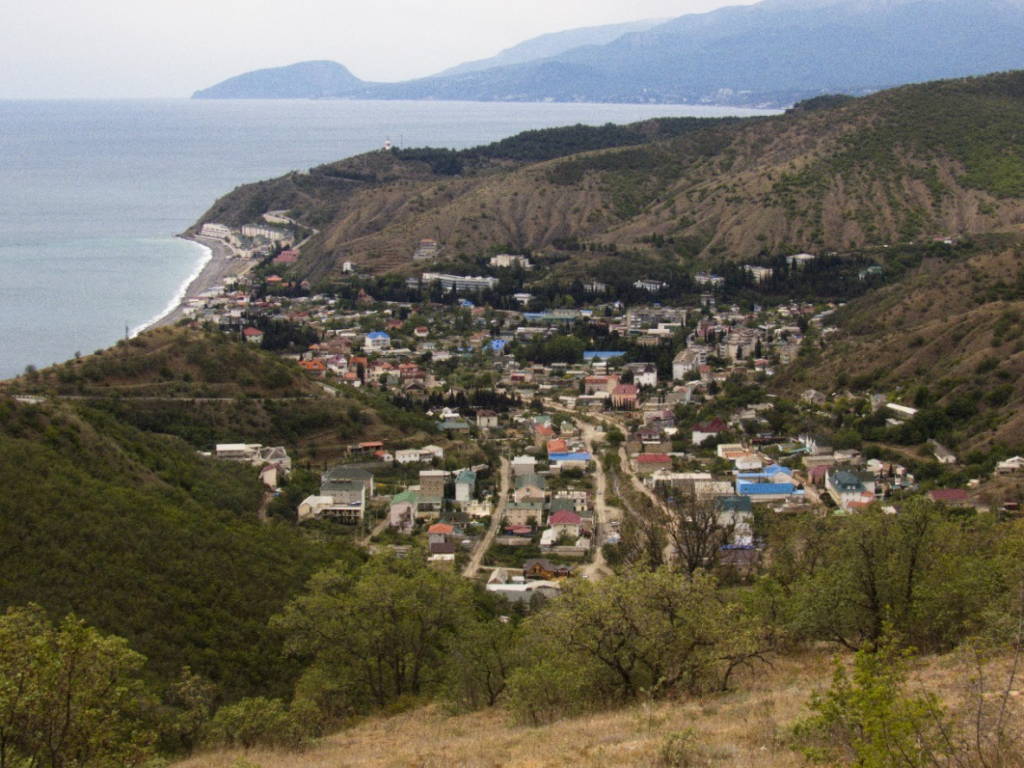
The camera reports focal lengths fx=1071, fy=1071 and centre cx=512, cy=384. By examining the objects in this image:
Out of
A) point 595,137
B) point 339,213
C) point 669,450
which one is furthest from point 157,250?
point 669,450

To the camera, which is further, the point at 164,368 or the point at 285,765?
the point at 164,368

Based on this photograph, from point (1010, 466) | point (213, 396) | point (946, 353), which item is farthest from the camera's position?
point (946, 353)

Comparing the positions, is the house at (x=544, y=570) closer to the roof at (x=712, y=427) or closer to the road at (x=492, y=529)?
the road at (x=492, y=529)

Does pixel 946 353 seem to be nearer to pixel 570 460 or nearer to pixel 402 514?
pixel 570 460

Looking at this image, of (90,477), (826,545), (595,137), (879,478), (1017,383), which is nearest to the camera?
(826,545)

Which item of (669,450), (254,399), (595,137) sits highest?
(595,137)

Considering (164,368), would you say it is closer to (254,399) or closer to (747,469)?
(254,399)

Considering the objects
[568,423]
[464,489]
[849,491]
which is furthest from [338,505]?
[849,491]
